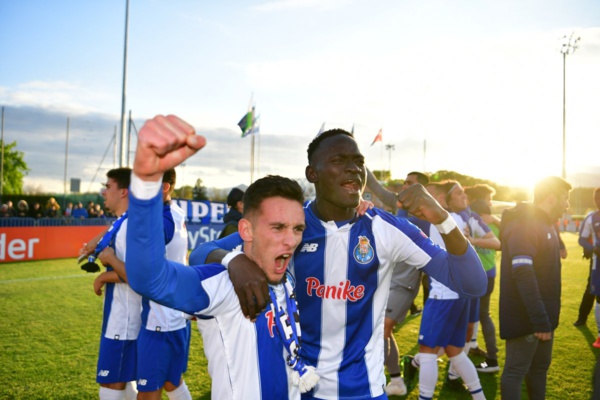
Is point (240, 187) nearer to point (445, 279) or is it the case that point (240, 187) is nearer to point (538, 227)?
point (538, 227)

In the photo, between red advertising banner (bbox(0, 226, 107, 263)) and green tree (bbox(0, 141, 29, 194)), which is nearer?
red advertising banner (bbox(0, 226, 107, 263))

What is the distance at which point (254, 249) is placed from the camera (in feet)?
7.32

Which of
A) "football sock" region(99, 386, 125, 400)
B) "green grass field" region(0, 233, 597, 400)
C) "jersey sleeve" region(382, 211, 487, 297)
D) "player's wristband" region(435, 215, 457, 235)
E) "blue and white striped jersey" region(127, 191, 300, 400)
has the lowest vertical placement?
"green grass field" region(0, 233, 597, 400)

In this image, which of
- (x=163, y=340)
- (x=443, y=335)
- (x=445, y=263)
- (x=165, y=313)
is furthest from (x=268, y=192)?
(x=443, y=335)

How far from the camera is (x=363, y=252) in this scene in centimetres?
286

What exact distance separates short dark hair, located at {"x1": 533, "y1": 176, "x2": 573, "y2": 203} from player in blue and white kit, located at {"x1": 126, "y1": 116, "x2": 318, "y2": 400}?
3.05 metres

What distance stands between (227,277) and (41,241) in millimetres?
17893

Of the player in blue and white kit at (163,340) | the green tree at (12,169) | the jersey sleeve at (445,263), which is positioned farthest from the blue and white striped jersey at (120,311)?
the green tree at (12,169)

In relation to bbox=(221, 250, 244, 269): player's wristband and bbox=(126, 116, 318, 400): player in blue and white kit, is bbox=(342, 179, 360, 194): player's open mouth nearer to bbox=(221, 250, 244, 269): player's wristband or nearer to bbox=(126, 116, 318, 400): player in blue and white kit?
bbox=(126, 116, 318, 400): player in blue and white kit

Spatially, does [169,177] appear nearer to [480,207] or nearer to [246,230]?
[246,230]

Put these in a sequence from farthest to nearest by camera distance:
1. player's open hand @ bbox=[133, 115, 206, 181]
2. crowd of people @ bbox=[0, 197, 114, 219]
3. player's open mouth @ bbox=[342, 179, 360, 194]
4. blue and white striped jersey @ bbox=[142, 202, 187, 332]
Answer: crowd of people @ bbox=[0, 197, 114, 219]
blue and white striped jersey @ bbox=[142, 202, 187, 332]
player's open mouth @ bbox=[342, 179, 360, 194]
player's open hand @ bbox=[133, 115, 206, 181]

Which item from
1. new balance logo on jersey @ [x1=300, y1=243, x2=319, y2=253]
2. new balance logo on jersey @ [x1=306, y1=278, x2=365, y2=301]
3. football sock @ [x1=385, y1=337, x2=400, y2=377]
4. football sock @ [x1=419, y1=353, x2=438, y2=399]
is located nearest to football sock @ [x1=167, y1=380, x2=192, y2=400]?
new balance logo on jersey @ [x1=306, y1=278, x2=365, y2=301]

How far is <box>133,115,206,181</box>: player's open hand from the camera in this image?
1338 millimetres

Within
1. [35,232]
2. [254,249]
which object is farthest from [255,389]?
[35,232]
